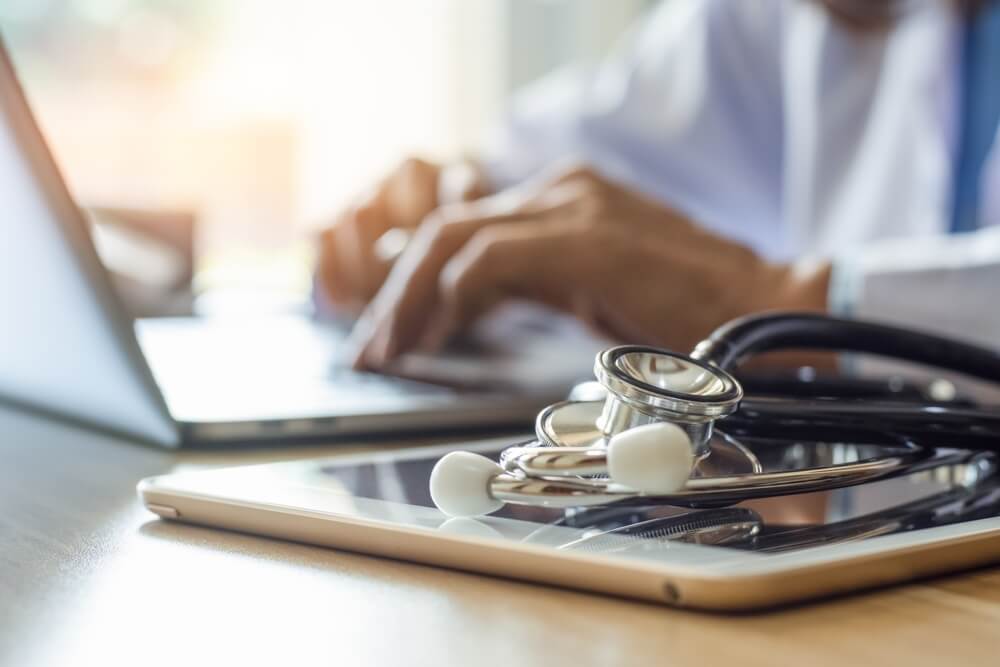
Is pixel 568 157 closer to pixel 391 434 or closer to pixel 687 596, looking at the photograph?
pixel 391 434

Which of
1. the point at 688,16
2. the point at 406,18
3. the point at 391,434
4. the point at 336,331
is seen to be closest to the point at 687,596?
the point at 391,434

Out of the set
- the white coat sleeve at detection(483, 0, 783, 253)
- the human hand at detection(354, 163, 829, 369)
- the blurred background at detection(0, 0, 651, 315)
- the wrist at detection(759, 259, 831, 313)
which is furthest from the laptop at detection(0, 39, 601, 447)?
the blurred background at detection(0, 0, 651, 315)

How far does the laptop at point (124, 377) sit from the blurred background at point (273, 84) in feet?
7.19

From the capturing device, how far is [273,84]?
9.50ft

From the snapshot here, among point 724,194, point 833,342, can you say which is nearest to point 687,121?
point 724,194

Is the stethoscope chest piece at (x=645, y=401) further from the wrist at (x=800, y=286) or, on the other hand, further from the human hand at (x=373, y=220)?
the human hand at (x=373, y=220)

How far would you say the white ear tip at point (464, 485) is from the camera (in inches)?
6.9

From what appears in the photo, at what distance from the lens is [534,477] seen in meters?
0.17

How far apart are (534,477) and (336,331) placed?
68cm

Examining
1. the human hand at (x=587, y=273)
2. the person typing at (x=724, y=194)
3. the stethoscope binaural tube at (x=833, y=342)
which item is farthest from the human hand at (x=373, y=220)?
the stethoscope binaural tube at (x=833, y=342)

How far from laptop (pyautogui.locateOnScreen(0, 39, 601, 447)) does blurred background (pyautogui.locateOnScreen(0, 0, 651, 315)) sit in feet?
7.19

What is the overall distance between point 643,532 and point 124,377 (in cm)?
20

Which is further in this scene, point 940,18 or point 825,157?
point 825,157

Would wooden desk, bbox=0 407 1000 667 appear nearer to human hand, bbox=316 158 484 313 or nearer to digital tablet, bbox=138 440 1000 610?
digital tablet, bbox=138 440 1000 610
